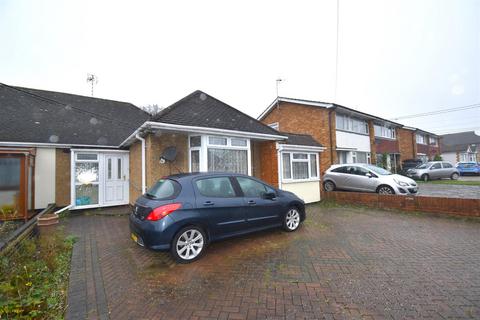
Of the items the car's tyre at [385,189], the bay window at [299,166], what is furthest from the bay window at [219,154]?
the car's tyre at [385,189]

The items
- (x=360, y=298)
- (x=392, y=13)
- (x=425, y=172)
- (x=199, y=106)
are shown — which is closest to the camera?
(x=360, y=298)

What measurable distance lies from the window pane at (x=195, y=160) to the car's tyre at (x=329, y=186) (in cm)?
728

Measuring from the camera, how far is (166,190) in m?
4.41

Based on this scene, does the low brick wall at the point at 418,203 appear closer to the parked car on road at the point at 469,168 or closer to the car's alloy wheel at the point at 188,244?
the car's alloy wheel at the point at 188,244

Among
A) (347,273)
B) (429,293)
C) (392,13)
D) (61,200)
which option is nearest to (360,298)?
(347,273)

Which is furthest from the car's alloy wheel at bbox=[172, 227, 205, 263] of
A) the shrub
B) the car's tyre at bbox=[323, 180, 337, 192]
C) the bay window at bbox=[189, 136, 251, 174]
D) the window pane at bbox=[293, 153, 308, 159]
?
the car's tyre at bbox=[323, 180, 337, 192]

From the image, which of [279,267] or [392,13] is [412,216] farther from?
[392,13]

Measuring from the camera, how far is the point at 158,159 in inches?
285

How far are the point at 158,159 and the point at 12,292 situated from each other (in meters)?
4.56

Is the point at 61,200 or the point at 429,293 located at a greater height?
the point at 61,200

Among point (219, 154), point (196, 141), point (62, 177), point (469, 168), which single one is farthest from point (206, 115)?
point (469, 168)

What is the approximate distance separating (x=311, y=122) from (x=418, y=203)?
353 inches

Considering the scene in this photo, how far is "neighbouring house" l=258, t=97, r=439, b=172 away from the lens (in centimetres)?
1509

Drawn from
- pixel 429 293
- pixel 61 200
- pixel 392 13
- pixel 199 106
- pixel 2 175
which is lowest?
pixel 429 293
